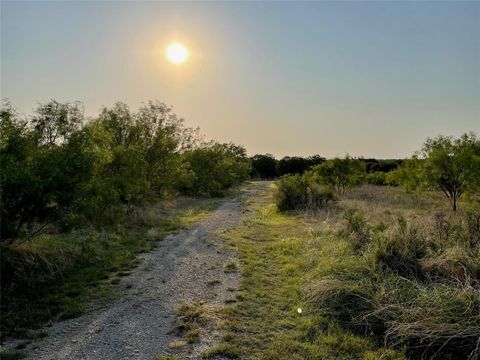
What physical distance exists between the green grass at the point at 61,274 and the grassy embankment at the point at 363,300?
306 centimetres

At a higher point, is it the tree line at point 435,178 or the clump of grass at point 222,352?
the tree line at point 435,178

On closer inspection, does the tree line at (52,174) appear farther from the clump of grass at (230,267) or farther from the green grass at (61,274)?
the clump of grass at (230,267)

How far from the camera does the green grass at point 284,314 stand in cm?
570

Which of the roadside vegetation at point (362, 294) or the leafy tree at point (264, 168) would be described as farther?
the leafy tree at point (264, 168)

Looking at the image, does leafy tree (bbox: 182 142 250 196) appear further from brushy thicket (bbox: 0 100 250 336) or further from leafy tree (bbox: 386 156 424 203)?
brushy thicket (bbox: 0 100 250 336)

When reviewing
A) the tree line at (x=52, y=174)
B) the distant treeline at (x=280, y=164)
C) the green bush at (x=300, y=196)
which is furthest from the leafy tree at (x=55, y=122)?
the distant treeline at (x=280, y=164)

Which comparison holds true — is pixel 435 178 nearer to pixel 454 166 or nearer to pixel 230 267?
pixel 454 166

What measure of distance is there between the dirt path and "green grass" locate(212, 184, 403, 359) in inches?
16.8

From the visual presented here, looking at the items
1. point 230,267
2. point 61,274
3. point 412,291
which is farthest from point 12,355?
point 412,291

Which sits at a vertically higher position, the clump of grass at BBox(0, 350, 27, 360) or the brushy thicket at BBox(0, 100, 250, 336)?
the brushy thicket at BBox(0, 100, 250, 336)

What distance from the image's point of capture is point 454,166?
2133 cm

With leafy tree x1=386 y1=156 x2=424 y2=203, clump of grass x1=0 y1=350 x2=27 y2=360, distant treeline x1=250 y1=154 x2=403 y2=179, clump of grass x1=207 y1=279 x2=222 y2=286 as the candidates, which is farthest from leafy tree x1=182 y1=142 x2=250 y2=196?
distant treeline x1=250 y1=154 x2=403 y2=179

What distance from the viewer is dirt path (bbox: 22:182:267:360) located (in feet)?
18.9

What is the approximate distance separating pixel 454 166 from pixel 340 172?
13635mm
